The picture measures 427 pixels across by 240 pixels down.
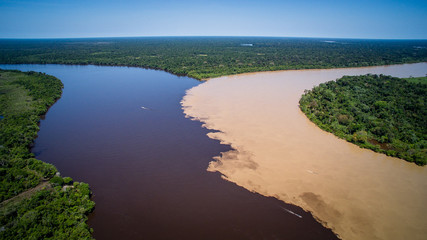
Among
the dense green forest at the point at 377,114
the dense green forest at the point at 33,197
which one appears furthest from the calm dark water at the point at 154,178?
the dense green forest at the point at 377,114

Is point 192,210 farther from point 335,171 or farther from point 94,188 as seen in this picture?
point 335,171

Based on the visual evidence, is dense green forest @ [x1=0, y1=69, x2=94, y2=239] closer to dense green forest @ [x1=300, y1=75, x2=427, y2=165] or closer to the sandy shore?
the sandy shore

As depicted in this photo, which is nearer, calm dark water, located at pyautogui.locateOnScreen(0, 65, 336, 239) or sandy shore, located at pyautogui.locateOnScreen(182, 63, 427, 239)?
calm dark water, located at pyautogui.locateOnScreen(0, 65, 336, 239)

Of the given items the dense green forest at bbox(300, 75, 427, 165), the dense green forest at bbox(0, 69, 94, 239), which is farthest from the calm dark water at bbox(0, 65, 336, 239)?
the dense green forest at bbox(300, 75, 427, 165)

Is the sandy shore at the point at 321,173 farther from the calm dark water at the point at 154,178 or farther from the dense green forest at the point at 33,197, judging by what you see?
the dense green forest at the point at 33,197

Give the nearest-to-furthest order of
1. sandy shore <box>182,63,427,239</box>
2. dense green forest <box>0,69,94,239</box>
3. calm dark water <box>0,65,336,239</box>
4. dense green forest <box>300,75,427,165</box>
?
1. dense green forest <box>0,69,94,239</box>
2. calm dark water <box>0,65,336,239</box>
3. sandy shore <box>182,63,427,239</box>
4. dense green forest <box>300,75,427,165</box>

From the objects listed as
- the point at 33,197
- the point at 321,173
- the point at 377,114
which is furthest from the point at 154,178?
the point at 377,114

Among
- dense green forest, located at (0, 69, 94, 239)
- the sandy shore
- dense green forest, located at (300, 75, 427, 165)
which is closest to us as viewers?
dense green forest, located at (0, 69, 94, 239)

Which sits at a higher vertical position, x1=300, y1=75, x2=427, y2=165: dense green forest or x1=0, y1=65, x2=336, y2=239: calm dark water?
x1=300, y1=75, x2=427, y2=165: dense green forest

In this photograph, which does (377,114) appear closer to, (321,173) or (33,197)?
(321,173)
